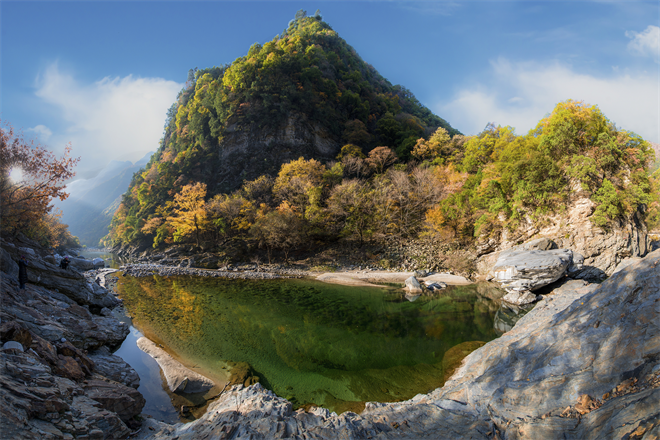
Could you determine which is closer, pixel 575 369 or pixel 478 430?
pixel 478 430

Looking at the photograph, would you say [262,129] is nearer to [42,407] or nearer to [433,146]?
[433,146]

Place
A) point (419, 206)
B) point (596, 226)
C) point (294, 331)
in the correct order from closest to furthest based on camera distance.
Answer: point (294, 331)
point (596, 226)
point (419, 206)

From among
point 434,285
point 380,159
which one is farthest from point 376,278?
point 380,159

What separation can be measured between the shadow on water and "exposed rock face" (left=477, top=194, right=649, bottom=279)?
716 cm

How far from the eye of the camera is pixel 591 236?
19.4 metres

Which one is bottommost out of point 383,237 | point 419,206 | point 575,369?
point 575,369

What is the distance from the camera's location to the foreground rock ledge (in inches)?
142

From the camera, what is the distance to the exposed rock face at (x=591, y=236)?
18578mm

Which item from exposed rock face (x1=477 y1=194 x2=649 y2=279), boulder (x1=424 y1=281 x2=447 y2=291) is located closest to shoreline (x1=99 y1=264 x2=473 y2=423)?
boulder (x1=424 y1=281 x2=447 y2=291)

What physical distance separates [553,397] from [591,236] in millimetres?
22179

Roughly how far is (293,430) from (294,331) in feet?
26.2

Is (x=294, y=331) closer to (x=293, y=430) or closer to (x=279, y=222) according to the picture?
(x=293, y=430)

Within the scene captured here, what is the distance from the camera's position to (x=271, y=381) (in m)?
9.03

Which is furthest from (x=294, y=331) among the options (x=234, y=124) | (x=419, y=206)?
(x=234, y=124)
